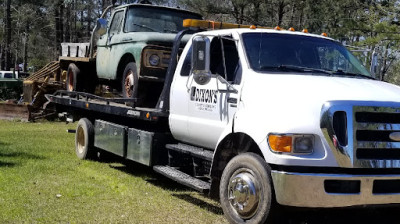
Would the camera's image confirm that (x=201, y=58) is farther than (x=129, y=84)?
No

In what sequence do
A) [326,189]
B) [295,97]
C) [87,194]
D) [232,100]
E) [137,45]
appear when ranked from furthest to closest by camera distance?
1. [137,45]
2. [87,194]
3. [232,100]
4. [295,97]
5. [326,189]

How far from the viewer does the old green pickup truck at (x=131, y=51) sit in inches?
321

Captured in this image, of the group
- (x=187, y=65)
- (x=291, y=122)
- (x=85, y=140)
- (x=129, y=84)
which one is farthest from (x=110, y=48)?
(x=291, y=122)

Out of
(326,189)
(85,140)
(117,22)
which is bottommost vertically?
(85,140)

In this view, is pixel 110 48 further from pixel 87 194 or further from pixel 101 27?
pixel 87 194

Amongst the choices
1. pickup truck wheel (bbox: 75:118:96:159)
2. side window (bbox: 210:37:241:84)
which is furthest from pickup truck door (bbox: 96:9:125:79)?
side window (bbox: 210:37:241:84)

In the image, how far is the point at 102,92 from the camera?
37.3 feet

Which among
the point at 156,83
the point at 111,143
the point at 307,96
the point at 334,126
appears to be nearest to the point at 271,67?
the point at 307,96

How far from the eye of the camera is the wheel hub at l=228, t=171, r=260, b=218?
5.13m

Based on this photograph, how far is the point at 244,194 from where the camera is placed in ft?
17.1

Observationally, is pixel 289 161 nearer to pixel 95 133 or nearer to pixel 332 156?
pixel 332 156

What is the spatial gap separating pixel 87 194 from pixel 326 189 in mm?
3626

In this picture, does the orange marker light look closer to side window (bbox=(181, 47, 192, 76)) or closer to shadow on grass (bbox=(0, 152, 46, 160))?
side window (bbox=(181, 47, 192, 76))

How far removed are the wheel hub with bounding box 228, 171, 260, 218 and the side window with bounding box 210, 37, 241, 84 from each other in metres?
1.19
